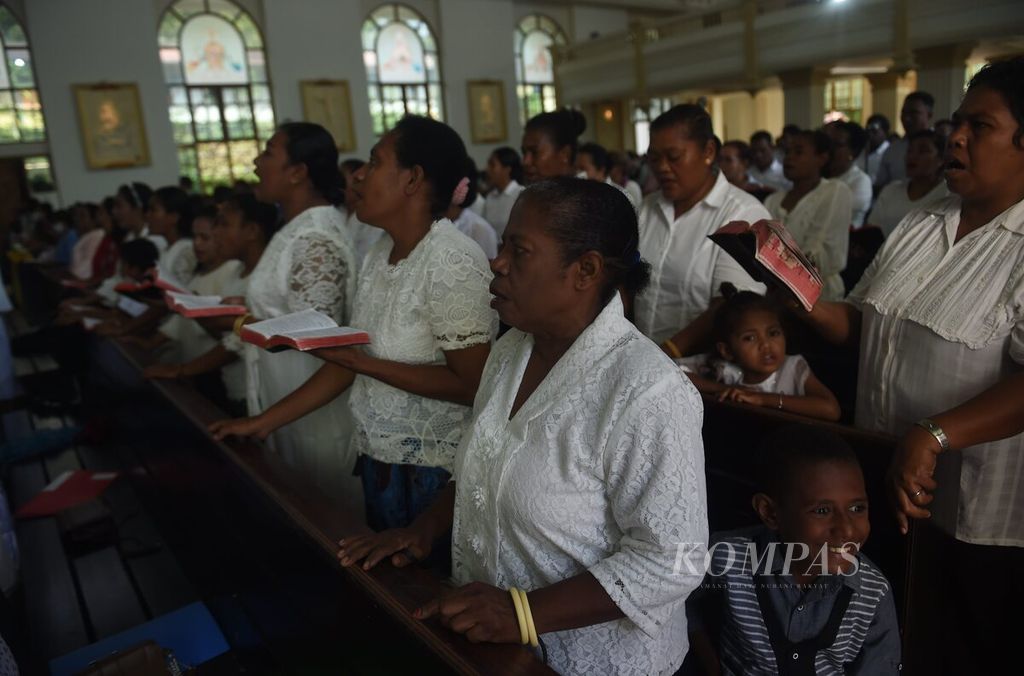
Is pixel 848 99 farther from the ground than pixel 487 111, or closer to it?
closer to it

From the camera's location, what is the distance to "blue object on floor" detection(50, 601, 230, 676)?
7.34 feet

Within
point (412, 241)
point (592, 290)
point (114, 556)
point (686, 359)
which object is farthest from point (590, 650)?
point (114, 556)

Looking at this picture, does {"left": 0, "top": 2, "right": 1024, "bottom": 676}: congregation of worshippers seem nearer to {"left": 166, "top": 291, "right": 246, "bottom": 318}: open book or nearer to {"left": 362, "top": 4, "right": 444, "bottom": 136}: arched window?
{"left": 166, "top": 291, "right": 246, "bottom": 318}: open book

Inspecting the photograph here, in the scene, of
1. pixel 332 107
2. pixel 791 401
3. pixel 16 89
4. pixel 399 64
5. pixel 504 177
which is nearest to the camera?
pixel 791 401

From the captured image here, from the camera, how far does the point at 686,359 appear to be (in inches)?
95.2

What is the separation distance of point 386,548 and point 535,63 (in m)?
17.6

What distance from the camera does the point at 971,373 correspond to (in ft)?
5.13

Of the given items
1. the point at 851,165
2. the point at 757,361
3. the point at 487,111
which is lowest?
the point at 757,361

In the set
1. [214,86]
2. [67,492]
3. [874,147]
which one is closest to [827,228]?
[67,492]

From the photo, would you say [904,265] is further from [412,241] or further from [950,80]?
[950,80]

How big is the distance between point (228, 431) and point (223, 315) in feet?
2.01

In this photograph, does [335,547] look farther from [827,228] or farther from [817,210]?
[817,210]

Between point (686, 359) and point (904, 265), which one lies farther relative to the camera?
point (686, 359)

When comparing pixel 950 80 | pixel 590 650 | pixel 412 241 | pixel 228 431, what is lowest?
pixel 590 650
